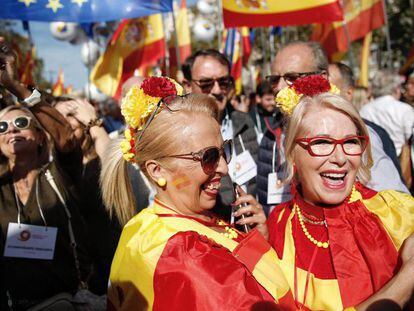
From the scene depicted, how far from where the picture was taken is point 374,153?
10.0 feet

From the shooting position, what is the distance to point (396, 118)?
584 centimetres

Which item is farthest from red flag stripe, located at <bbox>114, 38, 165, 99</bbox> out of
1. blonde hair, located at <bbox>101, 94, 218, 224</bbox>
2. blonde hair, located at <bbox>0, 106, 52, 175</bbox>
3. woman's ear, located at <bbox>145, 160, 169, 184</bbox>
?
woman's ear, located at <bbox>145, 160, 169, 184</bbox>

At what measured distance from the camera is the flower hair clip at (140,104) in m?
2.31

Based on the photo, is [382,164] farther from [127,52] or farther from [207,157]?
[127,52]

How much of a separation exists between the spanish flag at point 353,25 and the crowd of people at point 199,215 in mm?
5507

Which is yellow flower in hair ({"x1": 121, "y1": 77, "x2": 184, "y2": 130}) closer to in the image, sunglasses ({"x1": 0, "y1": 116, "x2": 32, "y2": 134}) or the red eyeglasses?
the red eyeglasses

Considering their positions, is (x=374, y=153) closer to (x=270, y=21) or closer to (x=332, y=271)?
(x=332, y=271)

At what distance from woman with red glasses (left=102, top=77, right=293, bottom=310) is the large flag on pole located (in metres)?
2.41

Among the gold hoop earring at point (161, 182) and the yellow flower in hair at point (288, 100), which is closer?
the gold hoop earring at point (161, 182)

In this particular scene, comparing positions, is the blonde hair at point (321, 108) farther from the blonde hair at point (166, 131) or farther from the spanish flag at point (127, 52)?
the spanish flag at point (127, 52)

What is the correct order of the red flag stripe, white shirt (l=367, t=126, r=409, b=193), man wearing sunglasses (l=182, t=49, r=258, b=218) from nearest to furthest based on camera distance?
white shirt (l=367, t=126, r=409, b=193) → man wearing sunglasses (l=182, t=49, r=258, b=218) → the red flag stripe

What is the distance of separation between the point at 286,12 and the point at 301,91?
2994mm

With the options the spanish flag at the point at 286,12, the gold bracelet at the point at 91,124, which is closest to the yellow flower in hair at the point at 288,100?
the gold bracelet at the point at 91,124

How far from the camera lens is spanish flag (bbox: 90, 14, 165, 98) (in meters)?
8.77
